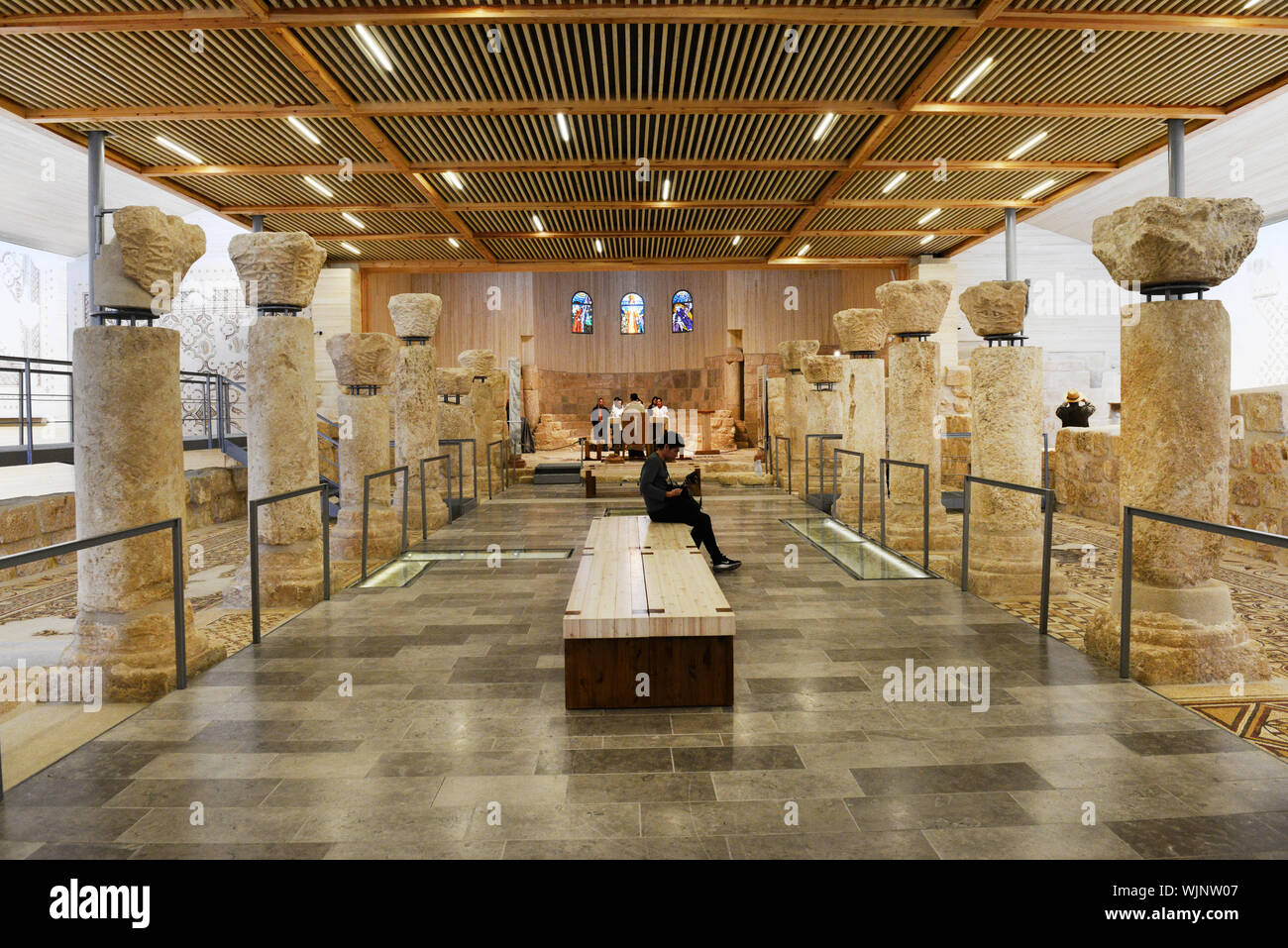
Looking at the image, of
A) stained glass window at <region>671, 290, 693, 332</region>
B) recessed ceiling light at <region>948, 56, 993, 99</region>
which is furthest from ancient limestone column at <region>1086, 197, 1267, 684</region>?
stained glass window at <region>671, 290, 693, 332</region>

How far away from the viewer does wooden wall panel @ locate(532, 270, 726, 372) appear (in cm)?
2456

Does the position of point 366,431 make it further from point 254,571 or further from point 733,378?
point 733,378

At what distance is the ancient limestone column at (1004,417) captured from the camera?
6836 millimetres

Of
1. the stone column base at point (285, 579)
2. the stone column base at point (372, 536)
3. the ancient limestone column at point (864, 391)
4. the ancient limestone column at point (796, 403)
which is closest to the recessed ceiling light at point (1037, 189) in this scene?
the ancient limestone column at point (796, 403)

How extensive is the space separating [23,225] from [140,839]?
1594cm

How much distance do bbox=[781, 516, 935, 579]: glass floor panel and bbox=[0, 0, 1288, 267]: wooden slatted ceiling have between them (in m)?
4.91

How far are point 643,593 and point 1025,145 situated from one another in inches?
384

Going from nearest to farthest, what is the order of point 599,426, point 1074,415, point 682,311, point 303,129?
point 303,129 < point 1074,415 < point 599,426 < point 682,311

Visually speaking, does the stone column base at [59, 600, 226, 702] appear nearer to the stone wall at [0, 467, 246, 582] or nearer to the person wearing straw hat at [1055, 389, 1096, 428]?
the stone wall at [0, 467, 246, 582]

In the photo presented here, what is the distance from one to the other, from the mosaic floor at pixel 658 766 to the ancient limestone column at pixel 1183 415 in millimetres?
592

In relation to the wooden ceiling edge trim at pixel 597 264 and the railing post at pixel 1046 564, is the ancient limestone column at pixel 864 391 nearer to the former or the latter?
the railing post at pixel 1046 564

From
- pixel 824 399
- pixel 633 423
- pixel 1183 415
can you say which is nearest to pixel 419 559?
pixel 1183 415

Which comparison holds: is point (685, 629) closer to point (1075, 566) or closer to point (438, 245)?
point (1075, 566)

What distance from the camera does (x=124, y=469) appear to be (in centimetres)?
447
